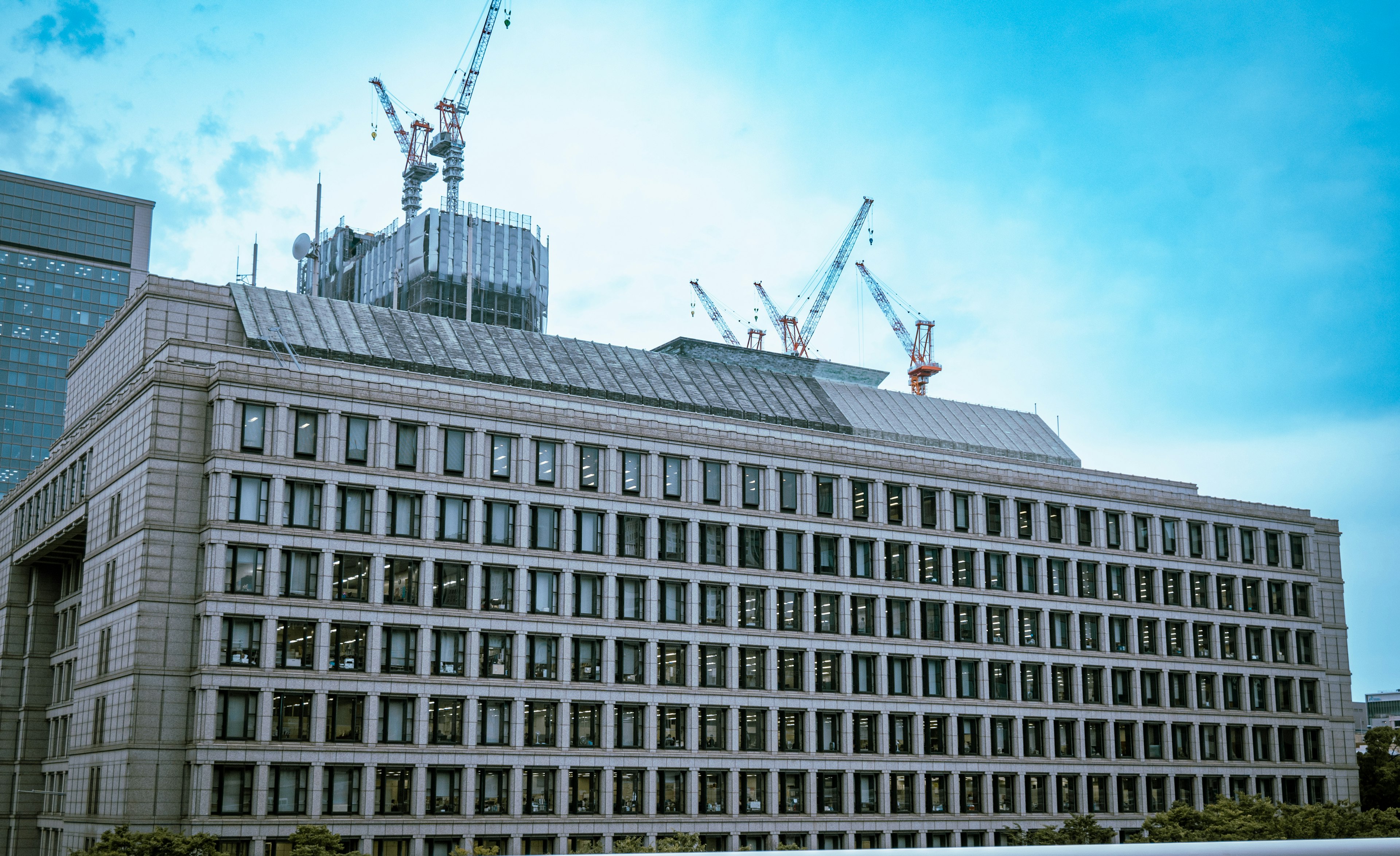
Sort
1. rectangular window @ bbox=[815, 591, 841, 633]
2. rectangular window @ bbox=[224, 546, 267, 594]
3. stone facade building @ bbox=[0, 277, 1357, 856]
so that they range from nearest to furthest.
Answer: rectangular window @ bbox=[224, 546, 267, 594], stone facade building @ bbox=[0, 277, 1357, 856], rectangular window @ bbox=[815, 591, 841, 633]

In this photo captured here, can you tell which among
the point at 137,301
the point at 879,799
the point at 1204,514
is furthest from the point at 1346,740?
the point at 137,301

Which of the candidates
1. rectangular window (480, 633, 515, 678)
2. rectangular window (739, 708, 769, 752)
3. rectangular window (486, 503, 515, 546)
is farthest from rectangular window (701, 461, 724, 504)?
rectangular window (480, 633, 515, 678)

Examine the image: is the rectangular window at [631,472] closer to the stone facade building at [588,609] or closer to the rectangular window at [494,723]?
the stone facade building at [588,609]

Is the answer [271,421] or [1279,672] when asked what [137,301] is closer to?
[271,421]

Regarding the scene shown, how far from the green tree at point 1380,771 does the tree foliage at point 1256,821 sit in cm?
2478

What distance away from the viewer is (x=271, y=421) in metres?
80.1

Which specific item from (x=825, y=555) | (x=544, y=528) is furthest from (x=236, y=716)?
(x=825, y=555)

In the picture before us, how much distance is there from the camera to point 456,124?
181 meters

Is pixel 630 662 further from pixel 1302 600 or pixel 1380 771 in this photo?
pixel 1380 771

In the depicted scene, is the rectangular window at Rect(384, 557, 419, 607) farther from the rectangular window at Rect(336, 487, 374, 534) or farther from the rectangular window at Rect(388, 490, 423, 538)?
the rectangular window at Rect(336, 487, 374, 534)

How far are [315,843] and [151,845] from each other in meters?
7.83

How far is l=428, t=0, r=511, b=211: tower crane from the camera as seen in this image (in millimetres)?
171000

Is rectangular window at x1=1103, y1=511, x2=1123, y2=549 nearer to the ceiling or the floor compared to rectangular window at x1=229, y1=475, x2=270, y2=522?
nearer to the ceiling

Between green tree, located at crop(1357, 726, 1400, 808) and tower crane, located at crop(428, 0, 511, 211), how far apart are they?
11567 centimetres
